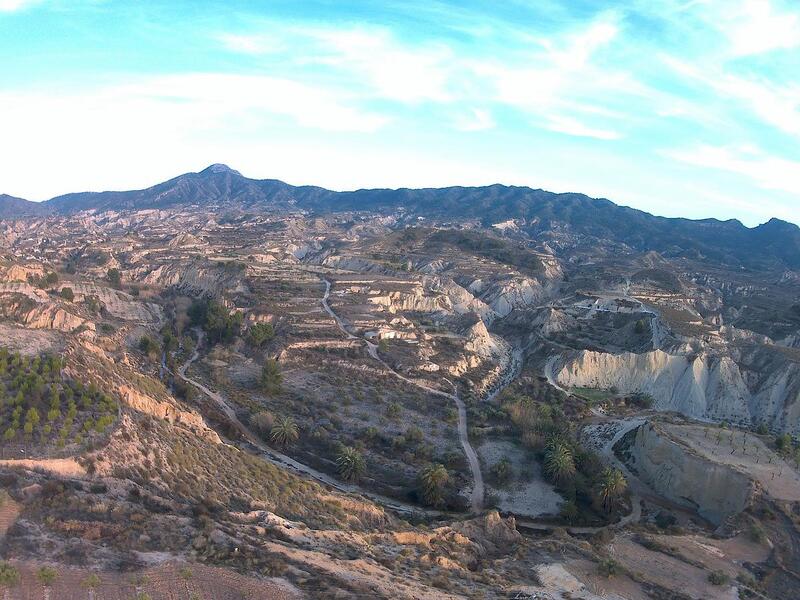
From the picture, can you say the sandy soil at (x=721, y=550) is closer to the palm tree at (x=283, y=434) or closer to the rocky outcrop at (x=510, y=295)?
the palm tree at (x=283, y=434)

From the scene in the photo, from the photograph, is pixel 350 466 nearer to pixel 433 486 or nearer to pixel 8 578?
pixel 433 486

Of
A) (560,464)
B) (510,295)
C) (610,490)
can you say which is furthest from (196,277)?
(610,490)

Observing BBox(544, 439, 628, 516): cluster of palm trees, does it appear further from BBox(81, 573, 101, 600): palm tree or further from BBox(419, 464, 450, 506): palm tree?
BBox(81, 573, 101, 600): palm tree

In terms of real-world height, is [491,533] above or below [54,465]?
below

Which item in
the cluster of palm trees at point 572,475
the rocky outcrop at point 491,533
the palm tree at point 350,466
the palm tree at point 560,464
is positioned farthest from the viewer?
the palm tree at point 560,464

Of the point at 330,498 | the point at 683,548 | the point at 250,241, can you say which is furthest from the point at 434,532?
the point at 250,241

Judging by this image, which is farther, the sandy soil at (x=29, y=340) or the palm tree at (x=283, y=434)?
the palm tree at (x=283, y=434)

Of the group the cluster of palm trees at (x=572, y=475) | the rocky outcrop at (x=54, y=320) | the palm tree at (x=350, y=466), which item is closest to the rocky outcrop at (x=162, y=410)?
the palm tree at (x=350, y=466)
